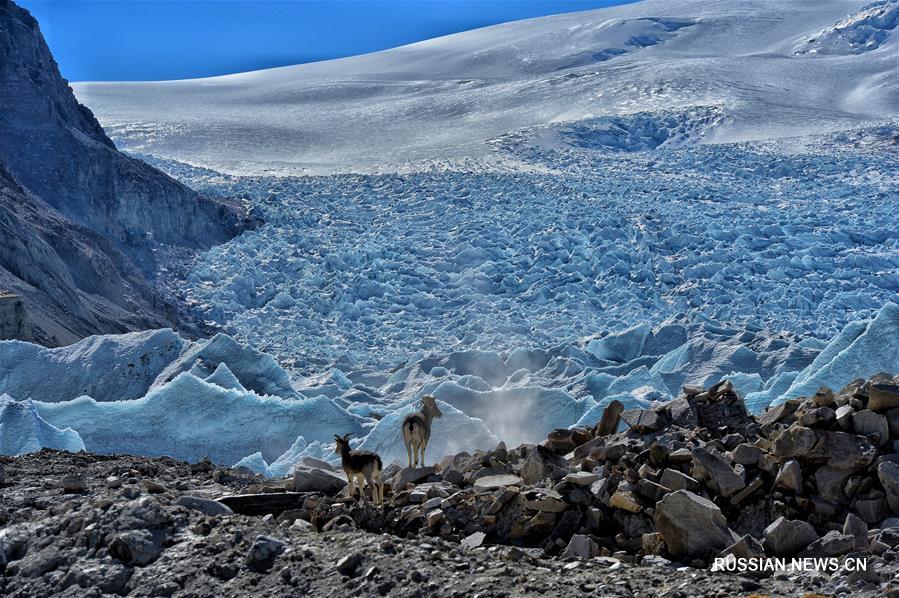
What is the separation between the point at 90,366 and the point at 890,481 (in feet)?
21.9

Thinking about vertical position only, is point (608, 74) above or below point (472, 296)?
above

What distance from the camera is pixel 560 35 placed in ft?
113

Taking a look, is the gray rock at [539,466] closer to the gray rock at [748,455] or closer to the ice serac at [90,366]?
the gray rock at [748,455]

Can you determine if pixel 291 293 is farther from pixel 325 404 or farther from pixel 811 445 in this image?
pixel 811 445

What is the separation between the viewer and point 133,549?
3.35 m

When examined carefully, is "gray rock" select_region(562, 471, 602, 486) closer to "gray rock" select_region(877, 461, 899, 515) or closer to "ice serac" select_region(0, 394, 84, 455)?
"gray rock" select_region(877, 461, 899, 515)

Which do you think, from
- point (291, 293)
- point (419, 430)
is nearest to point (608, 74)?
point (291, 293)

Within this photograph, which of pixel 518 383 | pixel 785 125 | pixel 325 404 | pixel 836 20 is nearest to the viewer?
pixel 325 404

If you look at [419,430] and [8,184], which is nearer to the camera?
[419,430]

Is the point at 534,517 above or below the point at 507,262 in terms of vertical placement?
above

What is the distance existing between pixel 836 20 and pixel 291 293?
2496cm

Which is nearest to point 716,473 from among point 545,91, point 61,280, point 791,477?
point 791,477

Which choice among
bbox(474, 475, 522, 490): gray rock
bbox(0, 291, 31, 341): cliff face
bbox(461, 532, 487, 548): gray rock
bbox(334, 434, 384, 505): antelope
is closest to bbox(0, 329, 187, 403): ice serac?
bbox(0, 291, 31, 341): cliff face

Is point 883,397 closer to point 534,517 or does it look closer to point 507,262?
point 534,517
